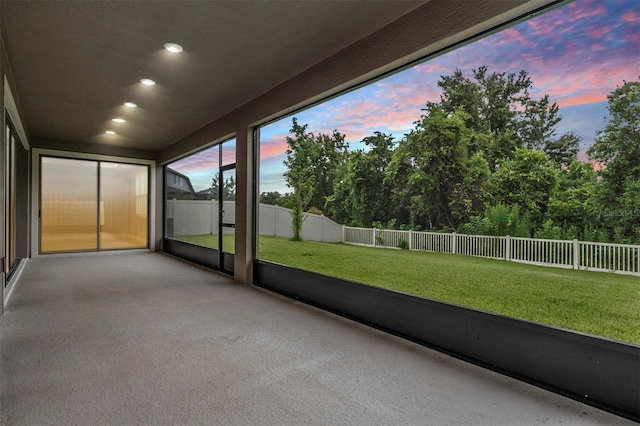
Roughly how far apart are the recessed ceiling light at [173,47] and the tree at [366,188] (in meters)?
2.12

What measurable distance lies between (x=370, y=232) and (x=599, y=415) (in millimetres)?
2377

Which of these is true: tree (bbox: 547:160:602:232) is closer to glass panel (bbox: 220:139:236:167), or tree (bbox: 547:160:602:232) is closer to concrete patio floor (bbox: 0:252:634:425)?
concrete patio floor (bbox: 0:252:634:425)

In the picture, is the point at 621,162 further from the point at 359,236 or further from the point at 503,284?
the point at 359,236

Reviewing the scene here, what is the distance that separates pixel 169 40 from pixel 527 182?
11.0ft

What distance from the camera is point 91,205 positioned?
8164mm

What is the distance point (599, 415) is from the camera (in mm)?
1859

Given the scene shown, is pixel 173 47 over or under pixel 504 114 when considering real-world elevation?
over

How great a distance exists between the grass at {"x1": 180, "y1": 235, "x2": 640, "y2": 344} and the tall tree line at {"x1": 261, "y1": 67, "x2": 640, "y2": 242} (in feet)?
1.02

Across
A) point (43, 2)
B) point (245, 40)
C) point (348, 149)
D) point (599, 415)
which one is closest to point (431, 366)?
point (599, 415)

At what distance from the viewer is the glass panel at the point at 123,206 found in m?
8.38

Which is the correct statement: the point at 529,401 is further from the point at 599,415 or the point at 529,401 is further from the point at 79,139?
the point at 79,139

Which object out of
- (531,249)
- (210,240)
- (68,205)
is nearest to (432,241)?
(531,249)

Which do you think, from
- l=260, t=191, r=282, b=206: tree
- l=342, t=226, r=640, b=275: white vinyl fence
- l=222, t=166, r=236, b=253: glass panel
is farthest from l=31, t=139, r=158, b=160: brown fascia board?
l=342, t=226, r=640, b=275: white vinyl fence

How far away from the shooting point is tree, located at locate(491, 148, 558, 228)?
253 cm
